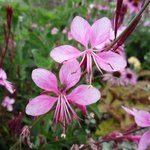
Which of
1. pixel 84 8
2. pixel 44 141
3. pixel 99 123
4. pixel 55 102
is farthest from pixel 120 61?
pixel 99 123

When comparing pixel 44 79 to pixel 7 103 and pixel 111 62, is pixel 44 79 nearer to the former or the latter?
pixel 111 62

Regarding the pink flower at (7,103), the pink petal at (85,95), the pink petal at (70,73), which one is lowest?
the pink flower at (7,103)

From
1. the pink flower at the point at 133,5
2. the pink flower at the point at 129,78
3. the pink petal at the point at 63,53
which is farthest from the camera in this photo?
the pink flower at the point at 133,5

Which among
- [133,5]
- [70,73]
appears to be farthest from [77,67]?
[133,5]

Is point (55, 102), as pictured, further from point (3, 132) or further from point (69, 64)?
point (3, 132)

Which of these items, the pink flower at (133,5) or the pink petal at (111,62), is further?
the pink flower at (133,5)

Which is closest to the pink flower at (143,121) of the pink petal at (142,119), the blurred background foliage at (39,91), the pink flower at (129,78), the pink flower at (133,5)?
the pink petal at (142,119)

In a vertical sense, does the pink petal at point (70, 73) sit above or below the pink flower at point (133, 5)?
above

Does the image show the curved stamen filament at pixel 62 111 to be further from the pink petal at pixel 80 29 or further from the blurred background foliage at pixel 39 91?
the blurred background foliage at pixel 39 91
